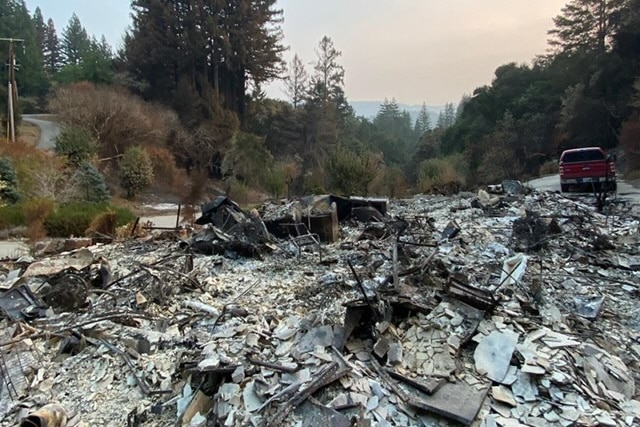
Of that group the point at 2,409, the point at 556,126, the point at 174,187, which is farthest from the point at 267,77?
the point at 2,409

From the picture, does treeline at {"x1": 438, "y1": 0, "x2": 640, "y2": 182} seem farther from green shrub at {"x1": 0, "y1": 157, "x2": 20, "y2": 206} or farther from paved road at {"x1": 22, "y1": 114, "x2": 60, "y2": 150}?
paved road at {"x1": 22, "y1": 114, "x2": 60, "y2": 150}

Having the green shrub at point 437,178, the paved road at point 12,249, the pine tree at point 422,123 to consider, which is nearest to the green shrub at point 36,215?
the paved road at point 12,249

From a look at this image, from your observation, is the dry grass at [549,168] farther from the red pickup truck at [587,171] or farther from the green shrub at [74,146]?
the green shrub at [74,146]

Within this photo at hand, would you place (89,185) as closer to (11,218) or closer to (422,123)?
(11,218)

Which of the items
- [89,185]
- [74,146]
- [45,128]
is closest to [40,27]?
[45,128]

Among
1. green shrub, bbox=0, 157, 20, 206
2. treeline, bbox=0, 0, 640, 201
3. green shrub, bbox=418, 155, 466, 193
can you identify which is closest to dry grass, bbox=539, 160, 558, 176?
treeline, bbox=0, 0, 640, 201

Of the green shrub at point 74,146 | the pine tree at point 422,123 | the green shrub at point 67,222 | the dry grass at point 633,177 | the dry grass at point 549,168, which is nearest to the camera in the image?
the green shrub at point 67,222

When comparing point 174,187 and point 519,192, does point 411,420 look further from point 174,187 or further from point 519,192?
point 174,187

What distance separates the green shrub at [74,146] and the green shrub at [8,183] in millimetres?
3371

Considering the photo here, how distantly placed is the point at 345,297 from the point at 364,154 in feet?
47.2

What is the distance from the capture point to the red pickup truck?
38.4 feet

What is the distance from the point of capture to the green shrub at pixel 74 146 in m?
15.2

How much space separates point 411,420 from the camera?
2.48 meters

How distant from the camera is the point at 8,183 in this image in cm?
1162
